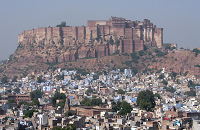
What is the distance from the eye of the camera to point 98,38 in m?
86.5

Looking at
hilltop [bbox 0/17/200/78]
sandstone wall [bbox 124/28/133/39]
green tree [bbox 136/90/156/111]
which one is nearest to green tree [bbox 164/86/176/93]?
hilltop [bbox 0/17/200/78]

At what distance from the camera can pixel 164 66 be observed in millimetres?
81000

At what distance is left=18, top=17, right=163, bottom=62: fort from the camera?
84.7 m

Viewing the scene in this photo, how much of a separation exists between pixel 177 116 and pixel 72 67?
49346 mm

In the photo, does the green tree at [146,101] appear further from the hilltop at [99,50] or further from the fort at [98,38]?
the fort at [98,38]

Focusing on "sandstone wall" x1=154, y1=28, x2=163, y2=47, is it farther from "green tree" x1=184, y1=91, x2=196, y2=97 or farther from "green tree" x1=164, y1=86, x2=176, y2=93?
"green tree" x1=184, y1=91, x2=196, y2=97

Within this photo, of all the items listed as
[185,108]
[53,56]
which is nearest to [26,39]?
[53,56]

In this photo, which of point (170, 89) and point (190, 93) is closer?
point (190, 93)

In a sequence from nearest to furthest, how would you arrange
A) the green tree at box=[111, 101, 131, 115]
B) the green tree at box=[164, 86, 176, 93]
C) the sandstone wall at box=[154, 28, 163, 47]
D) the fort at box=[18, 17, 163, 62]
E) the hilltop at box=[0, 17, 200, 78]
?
the green tree at box=[111, 101, 131, 115], the green tree at box=[164, 86, 176, 93], the hilltop at box=[0, 17, 200, 78], the fort at box=[18, 17, 163, 62], the sandstone wall at box=[154, 28, 163, 47]

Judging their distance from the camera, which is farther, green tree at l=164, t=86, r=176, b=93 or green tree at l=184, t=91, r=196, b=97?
green tree at l=164, t=86, r=176, b=93

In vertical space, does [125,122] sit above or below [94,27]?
below

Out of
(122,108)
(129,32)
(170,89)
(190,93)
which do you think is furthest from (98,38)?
(122,108)

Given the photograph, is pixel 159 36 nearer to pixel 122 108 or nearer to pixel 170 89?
pixel 170 89

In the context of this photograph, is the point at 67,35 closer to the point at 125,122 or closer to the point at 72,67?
the point at 72,67
